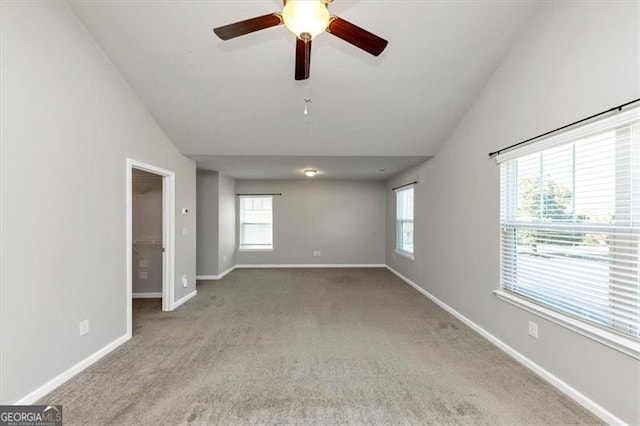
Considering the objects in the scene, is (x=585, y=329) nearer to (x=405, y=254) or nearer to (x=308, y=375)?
(x=308, y=375)

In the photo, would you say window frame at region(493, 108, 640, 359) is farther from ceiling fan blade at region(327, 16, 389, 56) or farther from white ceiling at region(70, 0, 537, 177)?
ceiling fan blade at region(327, 16, 389, 56)

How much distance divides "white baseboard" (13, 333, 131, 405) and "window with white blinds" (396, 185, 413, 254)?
193 inches

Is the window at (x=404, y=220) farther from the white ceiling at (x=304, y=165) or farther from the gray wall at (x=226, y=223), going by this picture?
the gray wall at (x=226, y=223)

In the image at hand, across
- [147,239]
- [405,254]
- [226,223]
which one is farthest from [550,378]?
[226,223]

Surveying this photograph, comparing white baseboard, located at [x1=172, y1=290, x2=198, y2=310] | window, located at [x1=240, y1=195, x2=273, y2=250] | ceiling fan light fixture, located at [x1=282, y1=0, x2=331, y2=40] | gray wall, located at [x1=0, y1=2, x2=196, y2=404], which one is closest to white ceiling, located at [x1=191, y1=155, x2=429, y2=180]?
window, located at [x1=240, y1=195, x2=273, y2=250]

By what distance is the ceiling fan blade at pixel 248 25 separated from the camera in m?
1.60

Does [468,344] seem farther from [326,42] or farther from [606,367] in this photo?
[326,42]

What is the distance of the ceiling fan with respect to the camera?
1432mm

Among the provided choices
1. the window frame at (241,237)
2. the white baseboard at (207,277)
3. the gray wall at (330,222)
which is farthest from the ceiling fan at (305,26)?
the window frame at (241,237)

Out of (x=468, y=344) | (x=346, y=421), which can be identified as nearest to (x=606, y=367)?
(x=468, y=344)

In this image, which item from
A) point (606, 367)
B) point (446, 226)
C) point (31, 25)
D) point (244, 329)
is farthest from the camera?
point (446, 226)

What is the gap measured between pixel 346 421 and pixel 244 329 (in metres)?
1.84

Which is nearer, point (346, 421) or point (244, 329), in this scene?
point (346, 421)

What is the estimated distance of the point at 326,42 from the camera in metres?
2.62
